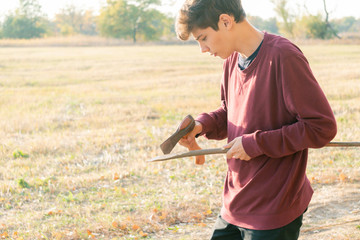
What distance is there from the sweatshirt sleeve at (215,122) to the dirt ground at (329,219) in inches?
60.2

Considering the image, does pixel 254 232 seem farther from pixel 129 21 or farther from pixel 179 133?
pixel 129 21

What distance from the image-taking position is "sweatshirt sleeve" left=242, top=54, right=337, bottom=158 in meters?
2.02

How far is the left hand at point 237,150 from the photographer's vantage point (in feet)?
6.93

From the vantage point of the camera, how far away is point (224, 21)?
2152 millimetres

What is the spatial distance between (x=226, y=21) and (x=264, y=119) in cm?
49

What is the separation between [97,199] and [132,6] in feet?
203

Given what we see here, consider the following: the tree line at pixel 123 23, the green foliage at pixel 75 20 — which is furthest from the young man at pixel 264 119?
the green foliage at pixel 75 20

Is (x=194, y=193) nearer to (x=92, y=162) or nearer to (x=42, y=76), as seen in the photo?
(x=92, y=162)

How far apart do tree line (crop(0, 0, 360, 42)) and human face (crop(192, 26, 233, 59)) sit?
4687 cm

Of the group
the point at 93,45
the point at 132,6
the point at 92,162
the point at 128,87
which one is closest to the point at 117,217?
the point at 92,162

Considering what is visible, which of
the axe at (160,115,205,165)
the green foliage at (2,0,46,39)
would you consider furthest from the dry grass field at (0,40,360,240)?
the green foliage at (2,0,46,39)

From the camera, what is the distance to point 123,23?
6350 centimetres

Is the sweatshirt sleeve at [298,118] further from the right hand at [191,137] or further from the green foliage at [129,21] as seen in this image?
the green foliage at [129,21]

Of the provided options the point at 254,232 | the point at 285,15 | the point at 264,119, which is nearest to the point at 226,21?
the point at 264,119
